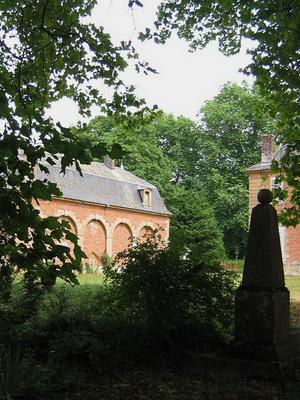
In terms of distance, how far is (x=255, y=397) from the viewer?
426 centimetres

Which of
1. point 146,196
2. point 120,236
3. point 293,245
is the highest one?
point 146,196

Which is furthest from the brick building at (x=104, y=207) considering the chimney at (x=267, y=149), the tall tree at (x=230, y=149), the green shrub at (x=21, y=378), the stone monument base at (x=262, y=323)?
the green shrub at (x=21, y=378)

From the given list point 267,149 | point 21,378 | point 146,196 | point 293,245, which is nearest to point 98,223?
point 146,196

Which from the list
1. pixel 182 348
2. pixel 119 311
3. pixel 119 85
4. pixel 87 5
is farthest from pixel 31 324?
pixel 87 5

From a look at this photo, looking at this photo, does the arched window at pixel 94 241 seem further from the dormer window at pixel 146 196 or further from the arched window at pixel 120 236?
the dormer window at pixel 146 196

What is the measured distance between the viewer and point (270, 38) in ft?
23.5

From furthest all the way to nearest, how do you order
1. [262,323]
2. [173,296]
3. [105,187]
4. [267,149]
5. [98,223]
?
[267,149]
[105,187]
[98,223]
[173,296]
[262,323]

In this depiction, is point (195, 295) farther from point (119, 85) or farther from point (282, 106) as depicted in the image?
point (282, 106)

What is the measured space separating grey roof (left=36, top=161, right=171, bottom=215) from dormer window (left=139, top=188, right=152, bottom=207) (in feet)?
0.83

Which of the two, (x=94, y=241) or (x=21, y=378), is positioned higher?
(x=94, y=241)

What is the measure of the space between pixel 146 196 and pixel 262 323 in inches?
1327

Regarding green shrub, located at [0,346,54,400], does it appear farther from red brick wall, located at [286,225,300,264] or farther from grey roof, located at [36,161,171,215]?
red brick wall, located at [286,225,300,264]

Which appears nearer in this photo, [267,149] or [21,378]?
[21,378]

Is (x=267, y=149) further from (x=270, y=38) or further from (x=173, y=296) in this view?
(x=173, y=296)
